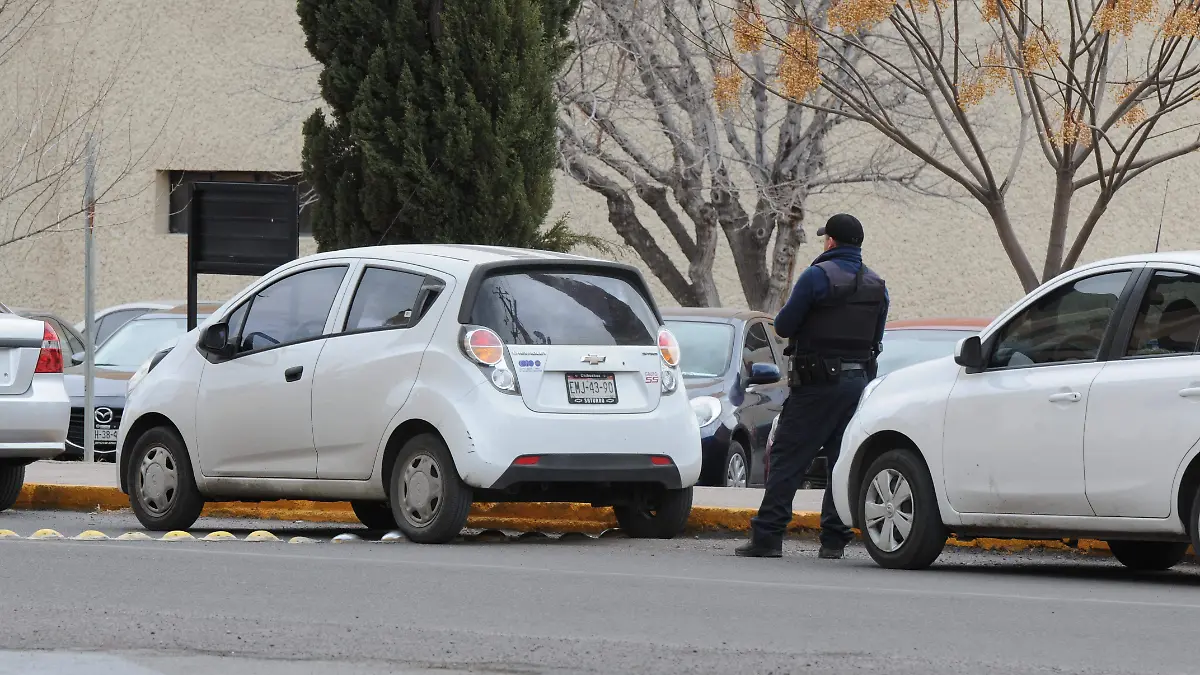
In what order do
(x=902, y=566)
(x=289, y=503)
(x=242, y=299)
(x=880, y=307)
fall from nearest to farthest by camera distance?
1. (x=902, y=566)
2. (x=880, y=307)
3. (x=242, y=299)
4. (x=289, y=503)

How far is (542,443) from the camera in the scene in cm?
1046

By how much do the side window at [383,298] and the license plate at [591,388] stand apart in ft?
3.24

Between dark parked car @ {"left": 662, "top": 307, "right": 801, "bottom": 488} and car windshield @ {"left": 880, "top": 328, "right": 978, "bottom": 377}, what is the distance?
862 mm

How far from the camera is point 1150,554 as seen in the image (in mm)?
10156

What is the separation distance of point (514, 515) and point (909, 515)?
3.64 metres

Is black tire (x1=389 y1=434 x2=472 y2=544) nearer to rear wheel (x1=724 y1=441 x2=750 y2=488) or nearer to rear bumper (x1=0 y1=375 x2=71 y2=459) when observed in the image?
rear bumper (x1=0 y1=375 x2=71 y2=459)

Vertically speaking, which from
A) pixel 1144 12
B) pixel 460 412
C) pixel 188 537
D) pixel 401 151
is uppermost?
pixel 1144 12

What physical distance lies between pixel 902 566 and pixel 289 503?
504 cm

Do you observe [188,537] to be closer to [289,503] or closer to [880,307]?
Answer: [289,503]

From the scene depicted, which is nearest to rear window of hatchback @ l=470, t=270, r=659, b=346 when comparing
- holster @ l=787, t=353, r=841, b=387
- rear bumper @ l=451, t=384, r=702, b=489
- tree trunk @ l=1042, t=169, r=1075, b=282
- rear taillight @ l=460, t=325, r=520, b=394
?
rear taillight @ l=460, t=325, r=520, b=394

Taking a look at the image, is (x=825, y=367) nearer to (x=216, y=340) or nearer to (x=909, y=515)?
(x=909, y=515)

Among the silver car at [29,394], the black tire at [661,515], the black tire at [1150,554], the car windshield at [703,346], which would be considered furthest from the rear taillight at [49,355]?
the black tire at [1150,554]

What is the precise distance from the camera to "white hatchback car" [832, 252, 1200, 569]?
867cm

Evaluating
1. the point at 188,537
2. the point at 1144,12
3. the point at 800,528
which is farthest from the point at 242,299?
the point at 1144,12
